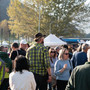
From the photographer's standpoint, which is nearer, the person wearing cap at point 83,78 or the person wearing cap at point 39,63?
the person wearing cap at point 83,78

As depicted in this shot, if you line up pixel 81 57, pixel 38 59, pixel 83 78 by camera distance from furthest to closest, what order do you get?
pixel 81 57
pixel 38 59
pixel 83 78

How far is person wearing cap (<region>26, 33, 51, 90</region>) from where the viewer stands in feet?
16.5

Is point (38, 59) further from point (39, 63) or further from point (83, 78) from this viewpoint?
point (83, 78)

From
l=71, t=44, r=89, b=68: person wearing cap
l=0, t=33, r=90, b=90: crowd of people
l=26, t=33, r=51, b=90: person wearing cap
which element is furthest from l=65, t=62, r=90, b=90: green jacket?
l=71, t=44, r=89, b=68: person wearing cap

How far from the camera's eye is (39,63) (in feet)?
16.7

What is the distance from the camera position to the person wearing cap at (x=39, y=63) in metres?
5.04

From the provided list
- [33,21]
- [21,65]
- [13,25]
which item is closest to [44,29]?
[33,21]

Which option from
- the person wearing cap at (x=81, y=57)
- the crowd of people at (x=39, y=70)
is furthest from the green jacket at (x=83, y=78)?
the person wearing cap at (x=81, y=57)

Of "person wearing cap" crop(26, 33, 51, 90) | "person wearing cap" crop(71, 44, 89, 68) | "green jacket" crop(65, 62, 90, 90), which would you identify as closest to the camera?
"green jacket" crop(65, 62, 90, 90)

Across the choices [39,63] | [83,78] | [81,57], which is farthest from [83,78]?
[81,57]

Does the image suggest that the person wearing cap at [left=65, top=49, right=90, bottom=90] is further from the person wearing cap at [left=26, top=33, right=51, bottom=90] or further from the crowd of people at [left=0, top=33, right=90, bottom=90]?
the person wearing cap at [left=26, top=33, right=51, bottom=90]

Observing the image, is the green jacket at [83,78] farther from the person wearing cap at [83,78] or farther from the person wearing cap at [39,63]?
the person wearing cap at [39,63]

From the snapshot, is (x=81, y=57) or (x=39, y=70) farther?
(x=81, y=57)

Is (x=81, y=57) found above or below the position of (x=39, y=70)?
above
